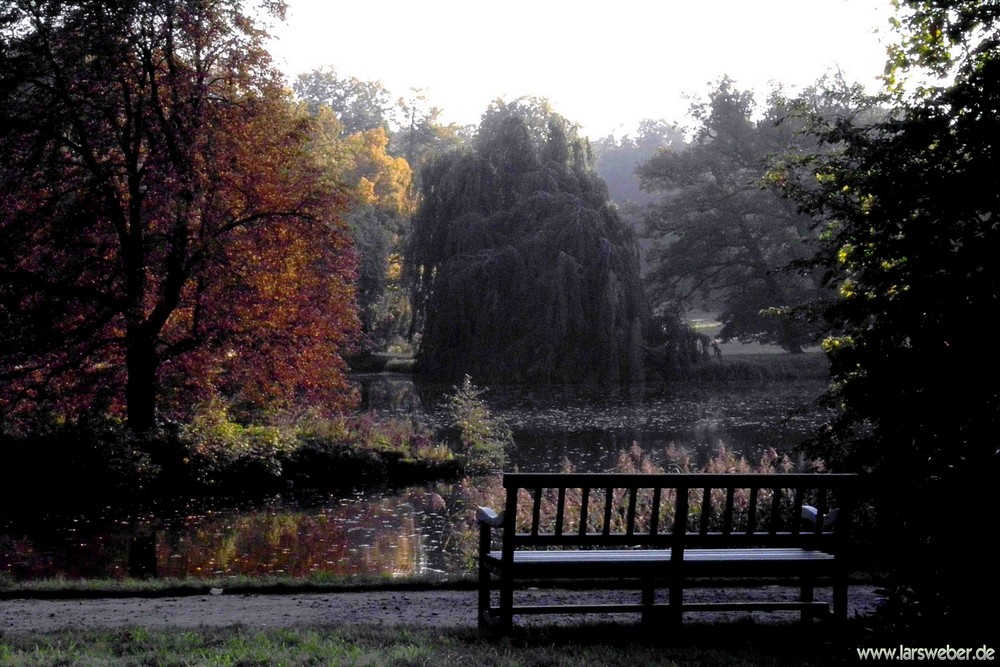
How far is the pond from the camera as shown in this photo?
37.7 feet

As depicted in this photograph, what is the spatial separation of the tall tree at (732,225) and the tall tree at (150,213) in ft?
86.6

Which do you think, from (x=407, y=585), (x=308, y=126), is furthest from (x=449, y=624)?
(x=308, y=126)

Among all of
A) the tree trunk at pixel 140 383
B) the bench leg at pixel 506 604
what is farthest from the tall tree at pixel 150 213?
the bench leg at pixel 506 604

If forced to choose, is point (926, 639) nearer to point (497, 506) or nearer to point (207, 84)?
point (497, 506)

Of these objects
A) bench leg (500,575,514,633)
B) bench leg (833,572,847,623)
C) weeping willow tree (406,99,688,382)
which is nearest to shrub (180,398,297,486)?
bench leg (500,575,514,633)

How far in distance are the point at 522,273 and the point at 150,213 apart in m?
16.2

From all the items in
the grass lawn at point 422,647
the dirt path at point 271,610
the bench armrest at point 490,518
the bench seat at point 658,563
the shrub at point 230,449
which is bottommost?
the shrub at point 230,449

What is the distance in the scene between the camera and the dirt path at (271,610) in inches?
270

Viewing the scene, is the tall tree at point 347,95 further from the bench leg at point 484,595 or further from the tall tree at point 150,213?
the bench leg at point 484,595

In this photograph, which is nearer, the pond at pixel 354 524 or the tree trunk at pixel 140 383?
the pond at pixel 354 524

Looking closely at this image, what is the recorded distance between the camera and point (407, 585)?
8.32m

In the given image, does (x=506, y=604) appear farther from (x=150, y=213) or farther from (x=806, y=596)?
(x=150, y=213)

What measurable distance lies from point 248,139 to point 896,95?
10.8 metres

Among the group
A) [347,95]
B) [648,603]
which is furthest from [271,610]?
[347,95]
